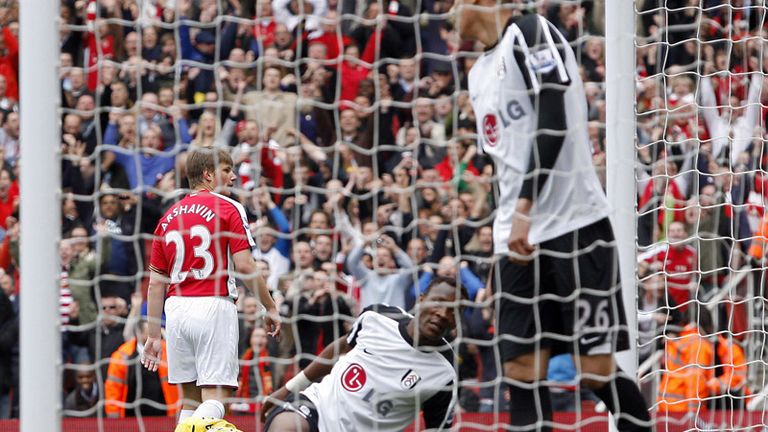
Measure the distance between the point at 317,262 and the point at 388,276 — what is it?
3.28 ft

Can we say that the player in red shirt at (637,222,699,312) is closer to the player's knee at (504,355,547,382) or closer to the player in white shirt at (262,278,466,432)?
the player in white shirt at (262,278,466,432)

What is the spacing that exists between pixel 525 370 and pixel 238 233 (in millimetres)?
1594

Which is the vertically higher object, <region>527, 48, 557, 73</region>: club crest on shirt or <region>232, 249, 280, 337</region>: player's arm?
<region>527, 48, 557, 73</region>: club crest on shirt

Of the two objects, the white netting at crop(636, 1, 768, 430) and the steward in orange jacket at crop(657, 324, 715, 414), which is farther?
the white netting at crop(636, 1, 768, 430)

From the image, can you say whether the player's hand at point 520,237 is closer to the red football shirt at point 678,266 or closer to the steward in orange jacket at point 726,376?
the steward in orange jacket at point 726,376

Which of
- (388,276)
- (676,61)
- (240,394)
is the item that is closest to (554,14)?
(676,61)

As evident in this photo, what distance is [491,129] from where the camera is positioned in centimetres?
441

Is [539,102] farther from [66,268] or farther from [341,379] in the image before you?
[66,268]

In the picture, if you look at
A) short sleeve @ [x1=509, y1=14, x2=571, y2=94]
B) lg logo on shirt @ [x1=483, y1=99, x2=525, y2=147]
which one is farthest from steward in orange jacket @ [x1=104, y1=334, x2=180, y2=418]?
short sleeve @ [x1=509, y1=14, x2=571, y2=94]

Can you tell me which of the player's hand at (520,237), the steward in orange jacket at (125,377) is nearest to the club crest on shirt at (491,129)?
the player's hand at (520,237)

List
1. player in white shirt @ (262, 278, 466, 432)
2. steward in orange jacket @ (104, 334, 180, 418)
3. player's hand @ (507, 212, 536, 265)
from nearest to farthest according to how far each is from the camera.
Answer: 1. player's hand @ (507, 212, 536, 265)
2. player in white shirt @ (262, 278, 466, 432)
3. steward in orange jacket @ (104, 334, 180, 418)

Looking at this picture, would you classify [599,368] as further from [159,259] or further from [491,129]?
[159,259]

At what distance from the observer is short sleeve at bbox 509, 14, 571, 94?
4.25 metres

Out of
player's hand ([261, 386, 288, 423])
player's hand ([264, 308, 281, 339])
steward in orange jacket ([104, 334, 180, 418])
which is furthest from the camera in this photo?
steward in orange jacket ([104, 334, 180, 418])
